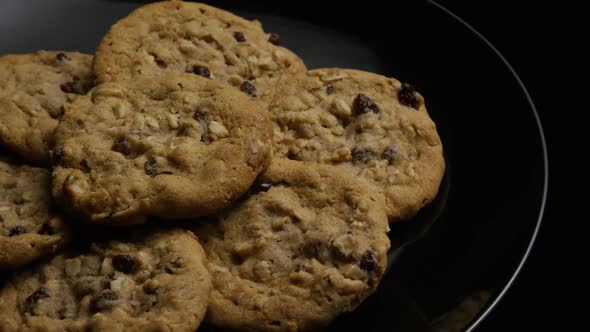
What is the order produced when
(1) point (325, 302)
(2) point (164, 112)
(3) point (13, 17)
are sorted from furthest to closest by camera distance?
(3) point (13, 17), (2) point (164, 112), (1) point (325, 302)

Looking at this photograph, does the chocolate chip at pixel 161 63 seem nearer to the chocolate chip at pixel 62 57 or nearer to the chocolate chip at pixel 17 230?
the chocolate chip at pixel 62 57

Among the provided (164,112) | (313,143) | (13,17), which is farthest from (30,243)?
(13,17)

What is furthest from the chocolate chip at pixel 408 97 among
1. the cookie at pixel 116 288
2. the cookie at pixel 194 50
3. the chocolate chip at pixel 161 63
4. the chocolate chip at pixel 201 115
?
the cookie at pixel 116 288

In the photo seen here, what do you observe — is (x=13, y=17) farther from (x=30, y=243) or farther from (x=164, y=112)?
(x=30, y=243)

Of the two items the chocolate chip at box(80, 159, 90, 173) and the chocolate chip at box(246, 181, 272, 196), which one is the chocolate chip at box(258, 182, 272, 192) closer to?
the chocolate chip at box(246, 181, 272, 196)

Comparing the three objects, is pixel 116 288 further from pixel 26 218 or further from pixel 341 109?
pixel 341 109

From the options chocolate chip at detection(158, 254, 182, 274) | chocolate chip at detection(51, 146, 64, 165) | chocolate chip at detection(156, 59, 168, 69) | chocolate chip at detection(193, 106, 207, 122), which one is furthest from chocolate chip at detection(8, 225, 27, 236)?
chocolate chip at detection(156, 59, 168, 69)
